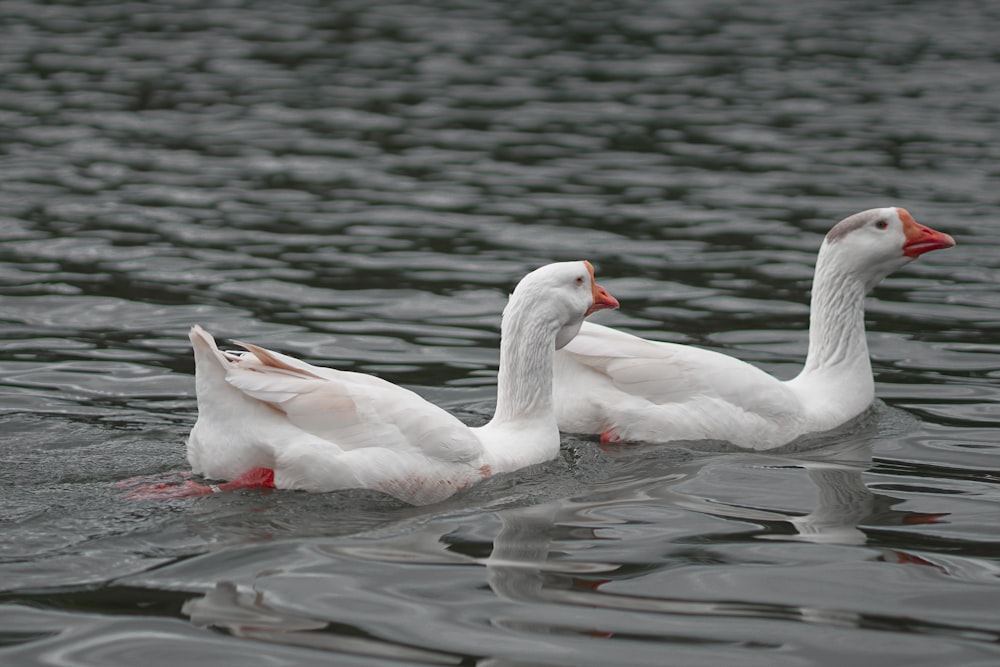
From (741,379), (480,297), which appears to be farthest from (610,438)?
(480,297)

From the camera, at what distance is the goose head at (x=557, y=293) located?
25.7 ft

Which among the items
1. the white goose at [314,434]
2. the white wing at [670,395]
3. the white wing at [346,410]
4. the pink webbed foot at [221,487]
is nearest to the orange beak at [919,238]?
the white wing at [670,395]

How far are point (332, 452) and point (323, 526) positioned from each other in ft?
1.74

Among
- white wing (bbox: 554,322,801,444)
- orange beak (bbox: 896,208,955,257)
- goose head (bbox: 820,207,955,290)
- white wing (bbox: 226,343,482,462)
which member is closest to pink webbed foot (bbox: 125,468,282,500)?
white wing (bbox: 226,343,482,462)

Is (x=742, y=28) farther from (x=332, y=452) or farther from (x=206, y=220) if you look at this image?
(x=332, y=452)

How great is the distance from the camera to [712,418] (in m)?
8.51

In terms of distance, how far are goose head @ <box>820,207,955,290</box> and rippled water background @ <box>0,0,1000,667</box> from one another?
1.07 meters

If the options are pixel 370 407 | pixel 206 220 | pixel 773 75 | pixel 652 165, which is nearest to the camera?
pixel 370 407

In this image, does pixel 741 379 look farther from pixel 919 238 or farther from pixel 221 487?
pixel 221 487

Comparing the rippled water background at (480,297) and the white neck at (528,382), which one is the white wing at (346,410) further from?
the white neck at (528,382)

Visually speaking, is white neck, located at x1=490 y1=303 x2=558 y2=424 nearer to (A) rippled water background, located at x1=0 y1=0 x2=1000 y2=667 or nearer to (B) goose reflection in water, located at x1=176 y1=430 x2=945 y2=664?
(A) rippled water background, located at x1=0 y1=0 x2=1000 y2=667

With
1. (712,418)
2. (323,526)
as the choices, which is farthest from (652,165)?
(323,526)

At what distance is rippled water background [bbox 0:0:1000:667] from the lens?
559cm

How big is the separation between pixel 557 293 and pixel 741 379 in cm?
156
